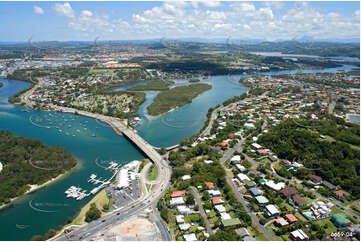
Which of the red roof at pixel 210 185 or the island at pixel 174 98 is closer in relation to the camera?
the red roof at pixel 210 185

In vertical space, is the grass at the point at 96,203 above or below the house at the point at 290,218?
below

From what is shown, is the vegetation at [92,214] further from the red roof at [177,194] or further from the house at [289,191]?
the house at [289,191]

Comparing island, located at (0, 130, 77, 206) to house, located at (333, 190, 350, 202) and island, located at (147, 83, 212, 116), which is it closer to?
island, located at (147, 83, 212, 116)

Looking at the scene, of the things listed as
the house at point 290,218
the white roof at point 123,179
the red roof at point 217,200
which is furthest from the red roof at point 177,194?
the house at point 290,218

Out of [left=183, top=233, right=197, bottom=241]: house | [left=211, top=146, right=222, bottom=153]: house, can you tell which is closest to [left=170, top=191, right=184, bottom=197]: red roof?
[left=183, top=233, right=197, bottom=241]: house

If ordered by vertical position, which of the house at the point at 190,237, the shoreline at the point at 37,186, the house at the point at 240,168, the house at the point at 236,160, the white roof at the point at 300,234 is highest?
the house at the point at 236,160

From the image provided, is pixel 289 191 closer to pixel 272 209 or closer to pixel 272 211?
pixel 272 209

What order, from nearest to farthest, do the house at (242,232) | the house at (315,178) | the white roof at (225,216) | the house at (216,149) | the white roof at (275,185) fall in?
the house at (242,232) → the white roof at (225,216) → the white roof at (275,185) → the house at (315,178) → the house at (216,149)
